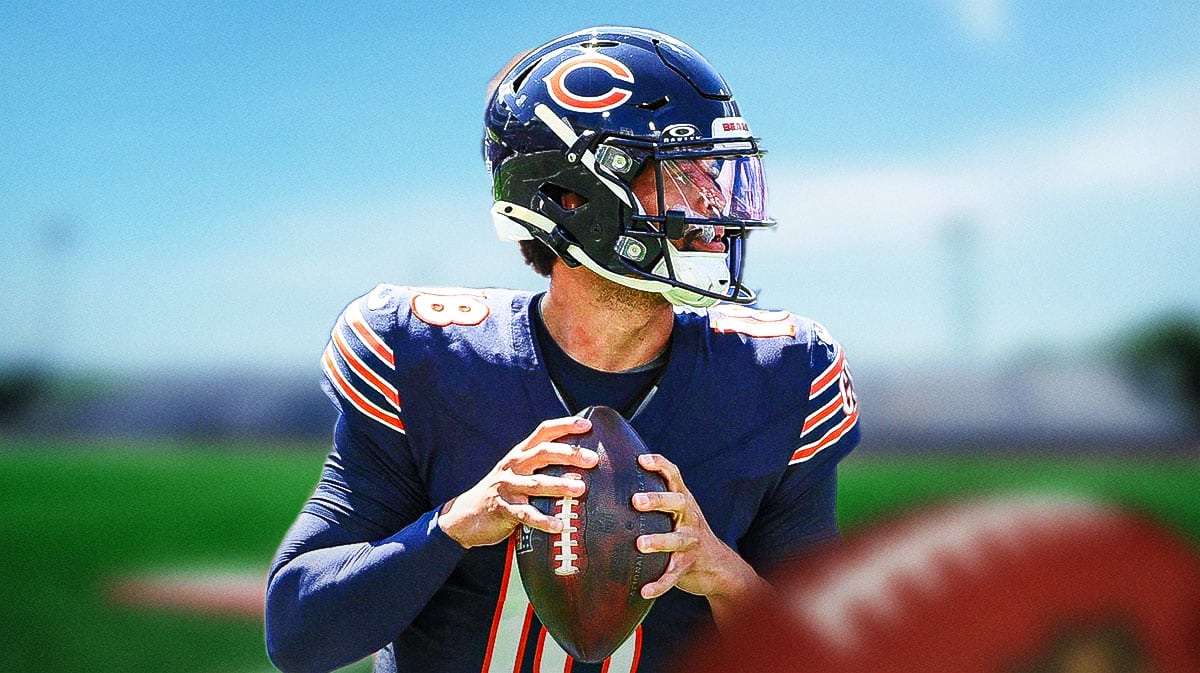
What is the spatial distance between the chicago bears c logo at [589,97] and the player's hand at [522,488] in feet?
1.84

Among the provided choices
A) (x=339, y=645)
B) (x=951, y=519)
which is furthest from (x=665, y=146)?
(x=951, y=519)

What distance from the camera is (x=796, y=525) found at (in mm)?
2162

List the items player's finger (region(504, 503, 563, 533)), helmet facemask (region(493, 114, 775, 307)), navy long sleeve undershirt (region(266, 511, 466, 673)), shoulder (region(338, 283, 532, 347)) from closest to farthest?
1. player's finger (region(504, 503, 563, 533))
2. navy long sleeve undershirt (region(266, 511, 466, 673))
3. helmet facemask (region(493, 114, 775, 307))
4. shoulder (region(338, 283, 532, 347))

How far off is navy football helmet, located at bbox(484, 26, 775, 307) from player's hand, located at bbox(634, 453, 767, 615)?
1.18 feet

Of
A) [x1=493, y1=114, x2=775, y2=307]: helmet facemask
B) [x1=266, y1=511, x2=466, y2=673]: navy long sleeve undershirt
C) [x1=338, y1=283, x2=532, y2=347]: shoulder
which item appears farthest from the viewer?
[x1=338, y1=283, x2=532, y2=347]: shoulder

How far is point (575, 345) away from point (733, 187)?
1.18 feet

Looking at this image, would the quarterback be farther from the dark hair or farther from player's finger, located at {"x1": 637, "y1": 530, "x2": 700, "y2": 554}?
player's finger, located at {"x1": 637, "y1": 530, "x2": 700, "y2": 554}

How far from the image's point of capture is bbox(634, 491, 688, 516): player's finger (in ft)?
5.63

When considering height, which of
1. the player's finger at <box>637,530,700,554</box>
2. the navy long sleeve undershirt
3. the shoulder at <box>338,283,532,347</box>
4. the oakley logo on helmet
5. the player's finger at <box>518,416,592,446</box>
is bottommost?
the navy long sleeve undershirt

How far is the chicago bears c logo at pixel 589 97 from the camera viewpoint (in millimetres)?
2068

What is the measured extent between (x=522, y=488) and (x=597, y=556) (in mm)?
133

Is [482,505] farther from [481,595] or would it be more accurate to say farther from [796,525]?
[796,525]

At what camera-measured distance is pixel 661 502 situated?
5.68 feet

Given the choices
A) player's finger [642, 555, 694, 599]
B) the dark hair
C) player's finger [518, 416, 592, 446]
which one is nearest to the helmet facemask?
the dark hair
